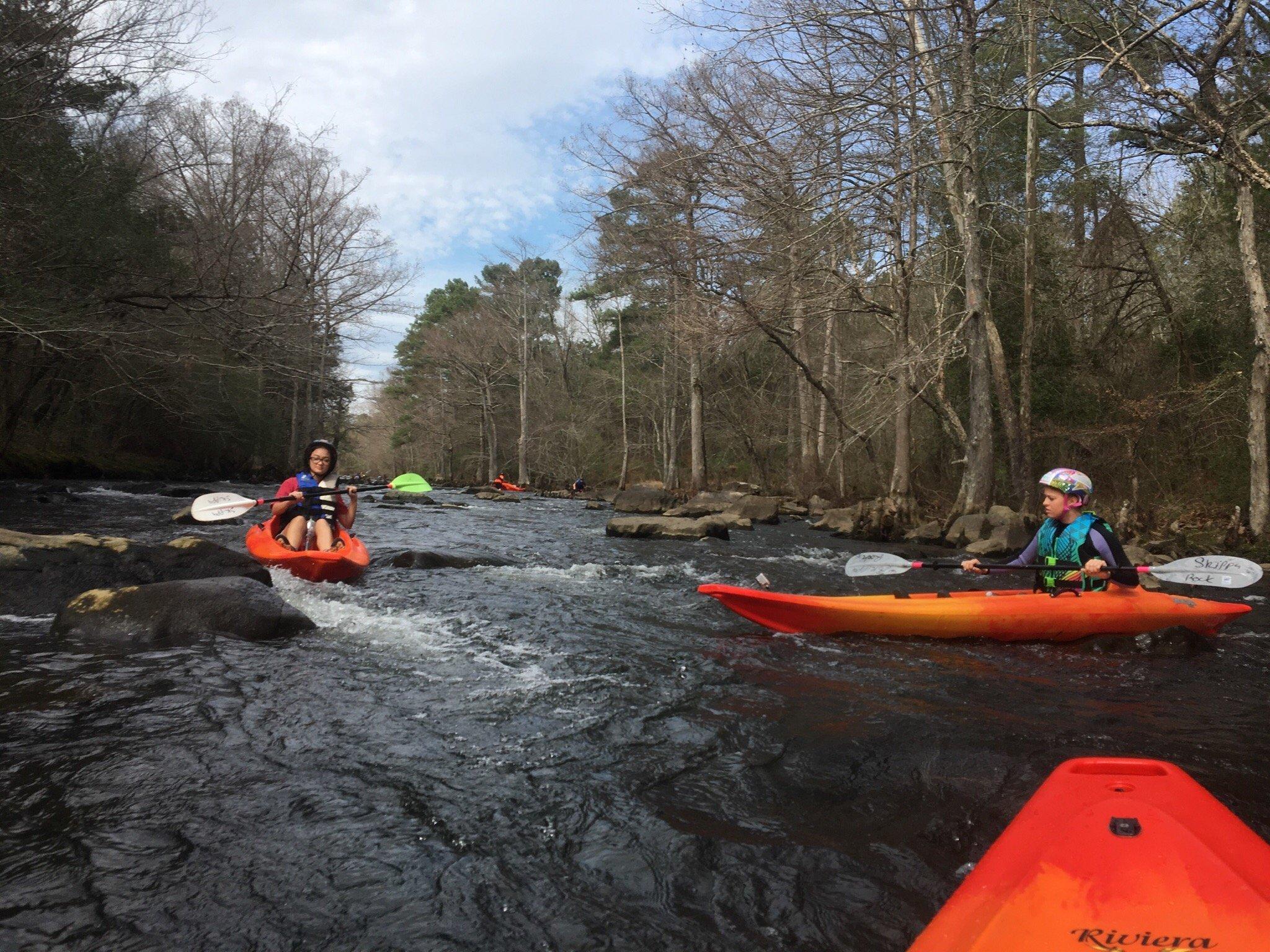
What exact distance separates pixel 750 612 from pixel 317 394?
85.7ft

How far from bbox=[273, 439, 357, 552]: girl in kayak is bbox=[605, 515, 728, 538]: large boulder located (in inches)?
191

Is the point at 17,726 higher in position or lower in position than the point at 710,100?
lower

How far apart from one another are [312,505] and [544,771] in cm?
488

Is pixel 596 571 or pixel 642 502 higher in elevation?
pixel 642 502

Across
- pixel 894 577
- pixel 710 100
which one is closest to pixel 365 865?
pixel 894 577

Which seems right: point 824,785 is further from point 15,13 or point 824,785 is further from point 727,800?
point 15,13

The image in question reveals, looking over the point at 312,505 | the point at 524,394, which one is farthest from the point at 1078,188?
the point at 524,394

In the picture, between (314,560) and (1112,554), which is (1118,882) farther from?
(314,560)

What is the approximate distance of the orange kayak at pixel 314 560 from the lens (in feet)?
21.3

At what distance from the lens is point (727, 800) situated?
278 cm

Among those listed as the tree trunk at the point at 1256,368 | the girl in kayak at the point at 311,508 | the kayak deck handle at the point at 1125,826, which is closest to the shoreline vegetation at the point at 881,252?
the tree trunk at the point at 1256,368

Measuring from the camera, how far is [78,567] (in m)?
5.35

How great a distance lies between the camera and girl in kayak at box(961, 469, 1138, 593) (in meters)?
5.05

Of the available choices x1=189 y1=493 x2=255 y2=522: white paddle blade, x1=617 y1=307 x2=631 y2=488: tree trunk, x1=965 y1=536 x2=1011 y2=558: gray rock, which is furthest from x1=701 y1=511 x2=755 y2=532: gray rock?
x1=617 y1=307 x2=631 y2=488: tree trunk
